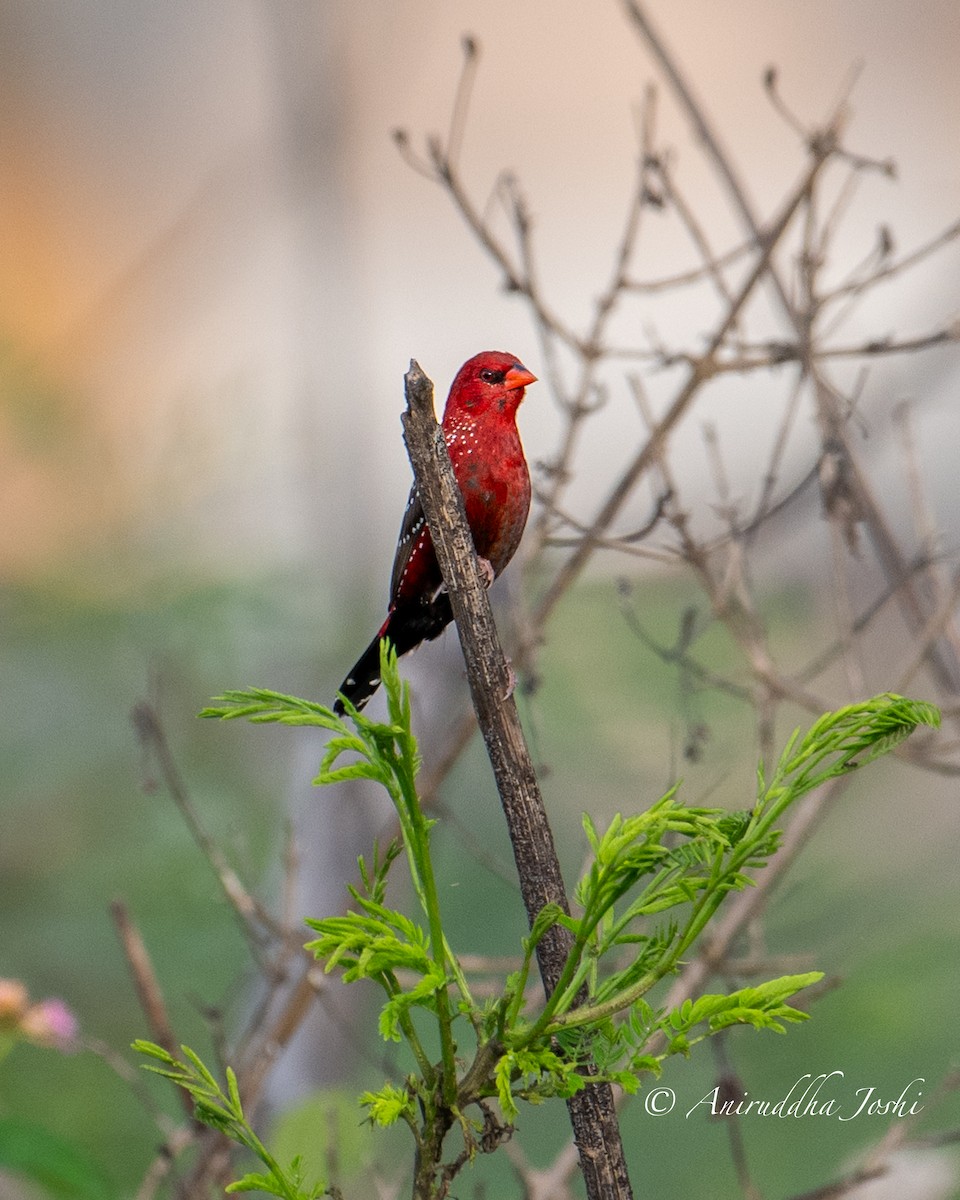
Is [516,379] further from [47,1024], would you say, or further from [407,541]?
[47,1024]

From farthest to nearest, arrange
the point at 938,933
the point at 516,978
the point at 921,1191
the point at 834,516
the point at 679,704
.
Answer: the point at 679,704, the point at 938,933, the point at 921,1191, the point at 834,516, the point at 516,978

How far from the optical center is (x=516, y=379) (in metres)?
0.81

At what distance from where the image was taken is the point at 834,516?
1.19m

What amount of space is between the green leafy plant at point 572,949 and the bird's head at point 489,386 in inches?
16.1

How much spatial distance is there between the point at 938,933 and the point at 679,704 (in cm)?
52

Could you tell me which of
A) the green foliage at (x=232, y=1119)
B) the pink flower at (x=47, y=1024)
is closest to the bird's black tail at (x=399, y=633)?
the green foliage at (x=232, y=1119)

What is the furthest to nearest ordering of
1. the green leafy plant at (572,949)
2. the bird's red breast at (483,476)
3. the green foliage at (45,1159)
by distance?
the green foliage at (45,1159) → the bird's red breast at (483,476) → the green leafy plant at (572,949)

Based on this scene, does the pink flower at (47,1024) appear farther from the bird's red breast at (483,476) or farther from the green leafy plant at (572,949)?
the green leafy plant at (572,949)

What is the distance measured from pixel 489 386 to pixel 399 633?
0.18 metres

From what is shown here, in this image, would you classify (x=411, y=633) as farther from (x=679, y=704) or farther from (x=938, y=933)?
(x=938, y=933)

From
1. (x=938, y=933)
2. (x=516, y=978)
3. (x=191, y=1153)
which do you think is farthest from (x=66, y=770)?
(x=516, y=978)

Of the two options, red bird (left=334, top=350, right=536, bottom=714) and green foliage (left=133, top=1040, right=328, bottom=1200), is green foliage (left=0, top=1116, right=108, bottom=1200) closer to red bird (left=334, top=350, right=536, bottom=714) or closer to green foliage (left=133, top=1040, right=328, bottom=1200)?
red bird (left=334, top=350, right=536, bottom=714)

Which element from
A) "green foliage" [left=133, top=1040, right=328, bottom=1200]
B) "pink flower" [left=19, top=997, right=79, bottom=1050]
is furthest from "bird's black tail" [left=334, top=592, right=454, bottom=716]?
"pink flower" [left=19, top=997, right=79, bottom=1050]

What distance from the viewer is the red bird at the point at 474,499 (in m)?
0.75
